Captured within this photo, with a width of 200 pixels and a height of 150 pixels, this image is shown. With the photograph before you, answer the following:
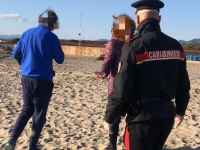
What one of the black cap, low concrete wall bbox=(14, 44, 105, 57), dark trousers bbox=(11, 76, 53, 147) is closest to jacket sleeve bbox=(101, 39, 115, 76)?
dark trousers bbox=(11, 76, 53, 147)

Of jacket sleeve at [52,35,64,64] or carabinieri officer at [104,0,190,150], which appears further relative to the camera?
jacket sleeve at [52,35,64,64]

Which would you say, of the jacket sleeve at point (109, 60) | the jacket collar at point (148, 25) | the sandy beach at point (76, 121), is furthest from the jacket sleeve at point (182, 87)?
the sandy beach at point (76, 121)

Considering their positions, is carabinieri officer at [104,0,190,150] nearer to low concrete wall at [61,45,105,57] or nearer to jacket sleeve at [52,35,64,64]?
jacket sleeve at [52,35,64,64]

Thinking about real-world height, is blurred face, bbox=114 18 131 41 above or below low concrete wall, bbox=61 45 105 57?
above

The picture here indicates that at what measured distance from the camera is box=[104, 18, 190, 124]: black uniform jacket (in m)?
2.38

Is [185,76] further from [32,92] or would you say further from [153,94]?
[32,92]

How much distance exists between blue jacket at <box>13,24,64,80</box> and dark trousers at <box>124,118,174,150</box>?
1.61m

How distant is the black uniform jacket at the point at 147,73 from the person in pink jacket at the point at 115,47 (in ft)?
2.73

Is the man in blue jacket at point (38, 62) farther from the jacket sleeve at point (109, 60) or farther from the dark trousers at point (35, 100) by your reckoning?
the jacket sleeve at point (109, 60)

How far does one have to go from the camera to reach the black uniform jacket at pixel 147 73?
2375 mm

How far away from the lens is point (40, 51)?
3.81 m

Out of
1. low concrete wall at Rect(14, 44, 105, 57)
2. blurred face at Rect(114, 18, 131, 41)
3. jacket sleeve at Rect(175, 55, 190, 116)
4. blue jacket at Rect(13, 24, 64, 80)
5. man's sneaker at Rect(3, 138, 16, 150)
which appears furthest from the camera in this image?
low concrete wall at Rect(14, 44, 105, 57)

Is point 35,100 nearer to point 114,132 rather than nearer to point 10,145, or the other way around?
point 10,145

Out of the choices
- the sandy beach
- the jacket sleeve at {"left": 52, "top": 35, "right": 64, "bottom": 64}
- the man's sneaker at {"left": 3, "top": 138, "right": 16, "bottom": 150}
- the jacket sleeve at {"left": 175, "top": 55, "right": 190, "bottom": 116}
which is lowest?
the sandy beach
